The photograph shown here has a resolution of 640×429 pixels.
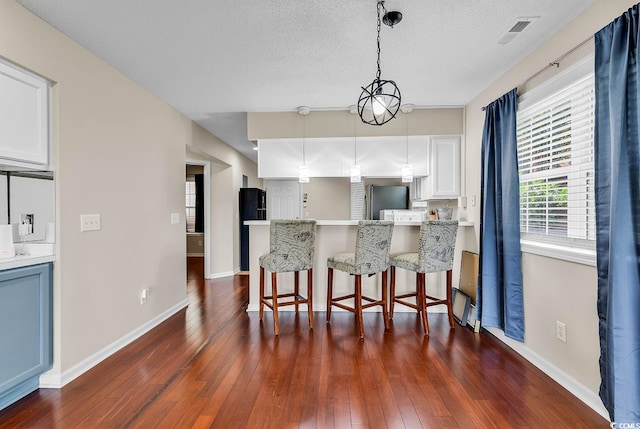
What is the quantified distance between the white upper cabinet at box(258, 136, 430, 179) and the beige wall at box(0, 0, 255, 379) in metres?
1.23

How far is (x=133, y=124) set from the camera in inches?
115

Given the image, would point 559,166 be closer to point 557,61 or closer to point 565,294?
point 557,61

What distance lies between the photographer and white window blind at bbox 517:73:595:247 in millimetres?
2020

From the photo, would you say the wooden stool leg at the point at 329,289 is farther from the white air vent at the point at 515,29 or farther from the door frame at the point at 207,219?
the door frame at the point at 207,219

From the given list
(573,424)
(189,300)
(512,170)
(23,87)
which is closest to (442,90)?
(512,170)

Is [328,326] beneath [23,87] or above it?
beneath

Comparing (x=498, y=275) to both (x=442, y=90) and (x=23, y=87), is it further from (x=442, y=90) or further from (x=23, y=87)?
(x=23, y=87)

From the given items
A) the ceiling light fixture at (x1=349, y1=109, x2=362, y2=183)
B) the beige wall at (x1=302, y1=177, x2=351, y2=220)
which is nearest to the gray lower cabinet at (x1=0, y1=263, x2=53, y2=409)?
the ceiling light fixture at (x1=349, y1=109, x2=362, y2=183)

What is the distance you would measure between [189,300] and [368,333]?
248cm

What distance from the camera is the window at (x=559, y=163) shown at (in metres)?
2.02

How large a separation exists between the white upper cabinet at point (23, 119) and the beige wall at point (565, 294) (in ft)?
11.6

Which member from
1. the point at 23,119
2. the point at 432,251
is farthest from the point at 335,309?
the point at 23,119

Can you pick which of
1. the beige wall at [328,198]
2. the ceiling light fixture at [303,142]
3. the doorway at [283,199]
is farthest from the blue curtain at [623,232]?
the doorway at [283,199]

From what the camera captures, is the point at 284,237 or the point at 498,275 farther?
the point at 284,237
